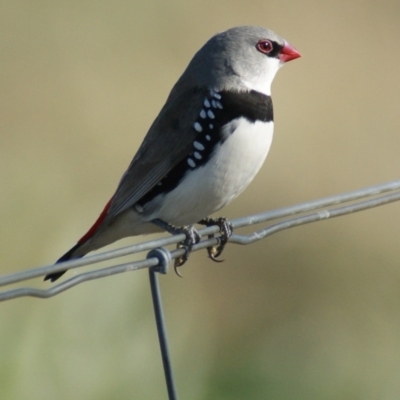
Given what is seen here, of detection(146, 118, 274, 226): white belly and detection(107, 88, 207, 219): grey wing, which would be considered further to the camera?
detection(107, 88, 207, 219): grey wing

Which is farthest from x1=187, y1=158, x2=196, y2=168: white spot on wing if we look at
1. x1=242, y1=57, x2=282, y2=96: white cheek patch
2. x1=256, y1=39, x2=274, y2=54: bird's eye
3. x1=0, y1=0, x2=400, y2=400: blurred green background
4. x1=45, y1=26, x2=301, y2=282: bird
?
x1=0, y1=0, x2=400, y2=400: blurred green background

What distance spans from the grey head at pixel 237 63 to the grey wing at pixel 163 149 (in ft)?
0.34

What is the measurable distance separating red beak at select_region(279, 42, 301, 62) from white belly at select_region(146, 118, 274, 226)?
2.06ft

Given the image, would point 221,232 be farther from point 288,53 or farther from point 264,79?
point 288,53

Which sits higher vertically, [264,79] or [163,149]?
[264,79]

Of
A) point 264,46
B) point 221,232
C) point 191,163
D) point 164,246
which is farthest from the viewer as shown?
point 264,46

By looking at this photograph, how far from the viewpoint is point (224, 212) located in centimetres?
755

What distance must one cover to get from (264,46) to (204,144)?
2.51ft

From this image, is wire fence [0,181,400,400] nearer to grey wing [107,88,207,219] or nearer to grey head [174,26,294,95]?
grey wing [107,88,207,219]

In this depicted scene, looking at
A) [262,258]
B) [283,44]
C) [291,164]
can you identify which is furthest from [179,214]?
[291,164]

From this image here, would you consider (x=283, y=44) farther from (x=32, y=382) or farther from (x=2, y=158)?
(x=2, y=158)

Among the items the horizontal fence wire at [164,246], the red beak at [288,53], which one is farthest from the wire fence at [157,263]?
the red beak at [288,53]

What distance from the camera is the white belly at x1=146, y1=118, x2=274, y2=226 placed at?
424 centimetres

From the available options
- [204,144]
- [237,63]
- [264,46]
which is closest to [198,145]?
[204,144]
